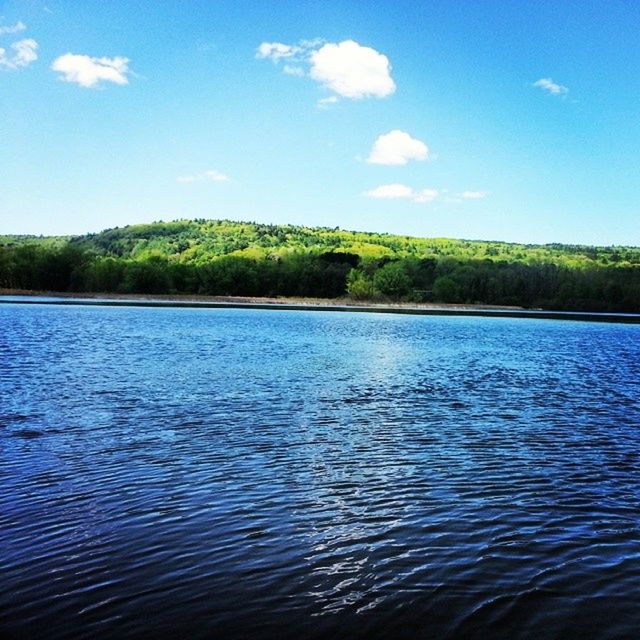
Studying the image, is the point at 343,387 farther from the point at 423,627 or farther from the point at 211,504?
the point at 423,627

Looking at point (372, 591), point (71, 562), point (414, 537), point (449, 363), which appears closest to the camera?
point (372, 591)

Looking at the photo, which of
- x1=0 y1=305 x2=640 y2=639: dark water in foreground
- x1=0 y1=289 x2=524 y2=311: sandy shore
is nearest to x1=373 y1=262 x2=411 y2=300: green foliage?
x1=0 y1=289 x2=524 y2=311: sandy shore

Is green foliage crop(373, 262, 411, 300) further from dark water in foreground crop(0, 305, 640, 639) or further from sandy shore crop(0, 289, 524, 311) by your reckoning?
dark water in foreground crop(0, 305, 640, 639)

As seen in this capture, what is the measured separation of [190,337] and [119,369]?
999 inches

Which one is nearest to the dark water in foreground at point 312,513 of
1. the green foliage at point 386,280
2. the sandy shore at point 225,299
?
the sandy shore at point 225,299

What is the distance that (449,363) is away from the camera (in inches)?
1667

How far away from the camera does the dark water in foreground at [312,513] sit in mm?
7750

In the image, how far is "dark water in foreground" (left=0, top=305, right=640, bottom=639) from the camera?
25.4 feet

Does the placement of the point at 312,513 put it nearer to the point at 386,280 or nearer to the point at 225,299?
the point at 225,299

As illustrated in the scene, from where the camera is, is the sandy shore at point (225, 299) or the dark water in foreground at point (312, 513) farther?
the sandy shore at point (225, 299)

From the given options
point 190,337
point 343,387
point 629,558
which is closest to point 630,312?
point 190,337

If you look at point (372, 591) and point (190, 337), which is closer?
point (372, 591)

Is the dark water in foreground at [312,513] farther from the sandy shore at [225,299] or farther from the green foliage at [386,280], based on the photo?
the green foliage at [386,280]

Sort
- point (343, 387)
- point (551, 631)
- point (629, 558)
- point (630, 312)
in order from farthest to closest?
point (630, 312) → point (343, 387) → point (629, 558) → point (551, 631)
